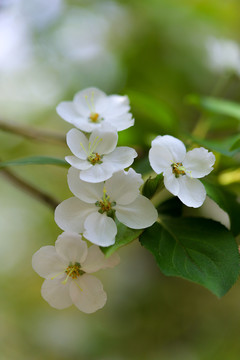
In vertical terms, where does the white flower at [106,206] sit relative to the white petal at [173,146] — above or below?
below

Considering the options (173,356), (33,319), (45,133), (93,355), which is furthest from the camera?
(33,319)

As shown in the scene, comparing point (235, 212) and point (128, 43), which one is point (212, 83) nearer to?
point (128, 43)

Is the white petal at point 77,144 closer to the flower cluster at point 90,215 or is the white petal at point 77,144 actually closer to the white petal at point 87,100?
the flower cluster at point 90,215

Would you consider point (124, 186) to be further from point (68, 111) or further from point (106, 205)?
point (68, 111)

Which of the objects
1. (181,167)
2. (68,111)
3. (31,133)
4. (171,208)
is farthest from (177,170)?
(31,133)

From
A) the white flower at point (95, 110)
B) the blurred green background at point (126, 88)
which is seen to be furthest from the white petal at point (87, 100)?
the blurred green background at point (126, 88)

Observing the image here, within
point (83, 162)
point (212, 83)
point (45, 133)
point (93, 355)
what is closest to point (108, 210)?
point (83, 162)

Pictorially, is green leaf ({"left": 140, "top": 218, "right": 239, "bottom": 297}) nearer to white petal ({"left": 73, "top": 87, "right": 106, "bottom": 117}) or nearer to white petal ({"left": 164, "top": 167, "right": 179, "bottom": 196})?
white petal ({"left": 164, "top": 167, "right": 179, "bottom": 196})
